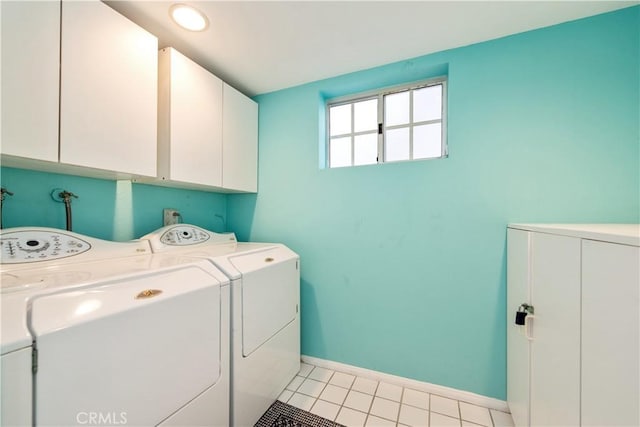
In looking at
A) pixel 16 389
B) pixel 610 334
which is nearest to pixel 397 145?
pixel 610 334

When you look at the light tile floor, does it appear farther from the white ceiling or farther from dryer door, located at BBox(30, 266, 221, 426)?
the white ceiling

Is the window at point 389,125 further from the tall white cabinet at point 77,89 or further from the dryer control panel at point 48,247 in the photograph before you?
the dryer control panel at point 48,247

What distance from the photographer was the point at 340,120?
2.21 metres

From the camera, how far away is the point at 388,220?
1.82 metres

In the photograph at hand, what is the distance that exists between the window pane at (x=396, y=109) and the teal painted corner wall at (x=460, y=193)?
0.14 metres

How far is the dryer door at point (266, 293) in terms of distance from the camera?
1332mm

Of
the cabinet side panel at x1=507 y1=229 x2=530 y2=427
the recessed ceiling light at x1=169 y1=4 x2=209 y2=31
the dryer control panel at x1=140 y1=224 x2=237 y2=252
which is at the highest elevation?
the recessed ceiling light at x1=169 y1=4 x2=209 y2=31

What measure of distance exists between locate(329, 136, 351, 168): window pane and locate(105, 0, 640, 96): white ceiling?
1.90 feet

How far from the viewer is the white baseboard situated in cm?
155

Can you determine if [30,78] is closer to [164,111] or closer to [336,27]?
[164,111]

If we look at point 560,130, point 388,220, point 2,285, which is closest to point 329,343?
point 388,220

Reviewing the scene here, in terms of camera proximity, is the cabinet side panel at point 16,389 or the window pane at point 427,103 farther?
the window pane at point 427,103

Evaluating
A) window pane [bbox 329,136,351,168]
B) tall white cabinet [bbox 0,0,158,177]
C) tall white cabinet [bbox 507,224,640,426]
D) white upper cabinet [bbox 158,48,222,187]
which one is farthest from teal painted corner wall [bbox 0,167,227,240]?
tall white cabinet [bbox 507,224,640,426]

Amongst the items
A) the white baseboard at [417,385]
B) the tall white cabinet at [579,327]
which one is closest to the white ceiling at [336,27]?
the tall white cabinet at [579,327]
